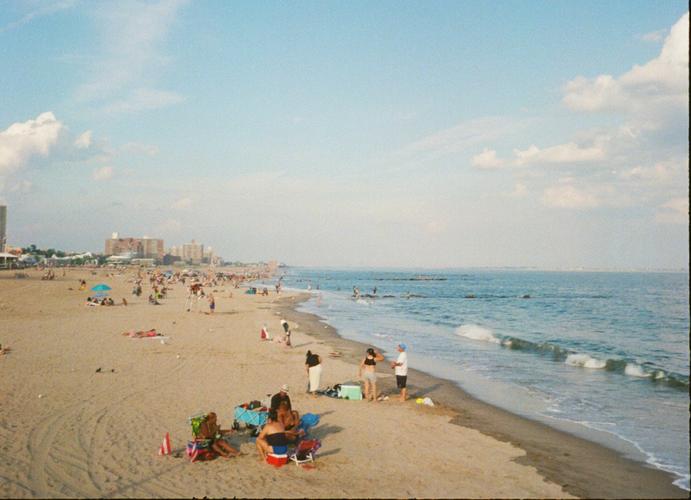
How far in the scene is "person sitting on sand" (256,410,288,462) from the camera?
810 cm

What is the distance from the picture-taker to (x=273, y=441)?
8.16 metres

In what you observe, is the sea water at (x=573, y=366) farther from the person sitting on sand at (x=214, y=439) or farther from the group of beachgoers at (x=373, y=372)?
the person sitting on sand at (x=214, y=439)

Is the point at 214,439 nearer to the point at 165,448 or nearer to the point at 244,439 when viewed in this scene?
the point at 165,448

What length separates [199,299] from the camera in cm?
4312

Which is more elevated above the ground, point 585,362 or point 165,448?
point 165,448

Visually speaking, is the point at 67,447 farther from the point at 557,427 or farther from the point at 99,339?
the point at 99,339

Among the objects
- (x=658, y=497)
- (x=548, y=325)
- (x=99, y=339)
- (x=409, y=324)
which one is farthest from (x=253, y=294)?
(x=658, y=497)

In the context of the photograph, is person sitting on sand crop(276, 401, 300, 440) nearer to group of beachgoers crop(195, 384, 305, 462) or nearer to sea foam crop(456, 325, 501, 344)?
group of beachgoers crop(195, 384, 305, 462)

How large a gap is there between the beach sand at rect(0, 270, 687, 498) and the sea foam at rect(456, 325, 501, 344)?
38.2ft

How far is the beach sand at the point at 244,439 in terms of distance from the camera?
7.34 m

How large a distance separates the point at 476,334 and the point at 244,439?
74.5 feet

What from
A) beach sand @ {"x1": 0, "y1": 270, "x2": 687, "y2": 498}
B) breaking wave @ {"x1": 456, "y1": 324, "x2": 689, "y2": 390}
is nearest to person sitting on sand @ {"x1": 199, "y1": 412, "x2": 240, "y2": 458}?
beach sand @ {"x1": 0, "y1": 270, "x2": 687, "y2": 498}

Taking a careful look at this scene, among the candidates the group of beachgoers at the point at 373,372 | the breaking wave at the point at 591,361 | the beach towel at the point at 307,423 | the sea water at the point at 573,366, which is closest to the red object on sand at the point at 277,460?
the beach towel at the point at 307,423

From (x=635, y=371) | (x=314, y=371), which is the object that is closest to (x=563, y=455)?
(x=314, y=371)
